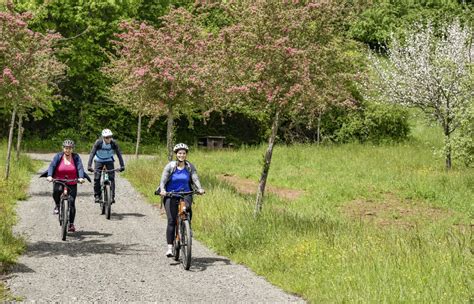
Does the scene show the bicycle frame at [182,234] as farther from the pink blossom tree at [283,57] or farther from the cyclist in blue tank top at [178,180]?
the pink blossom tree at [283,57]

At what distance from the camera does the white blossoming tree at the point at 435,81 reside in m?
25.8

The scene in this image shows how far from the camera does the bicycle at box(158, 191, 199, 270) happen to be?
32.4 feet

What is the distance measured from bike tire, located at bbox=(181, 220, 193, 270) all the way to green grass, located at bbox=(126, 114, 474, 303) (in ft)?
3.35

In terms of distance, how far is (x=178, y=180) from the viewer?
33.9ft

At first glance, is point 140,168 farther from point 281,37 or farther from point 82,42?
point 82,42

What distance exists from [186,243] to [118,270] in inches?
43.4

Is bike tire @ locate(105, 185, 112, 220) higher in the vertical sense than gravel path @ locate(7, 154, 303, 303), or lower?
higher

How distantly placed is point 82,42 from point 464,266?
29.7 m

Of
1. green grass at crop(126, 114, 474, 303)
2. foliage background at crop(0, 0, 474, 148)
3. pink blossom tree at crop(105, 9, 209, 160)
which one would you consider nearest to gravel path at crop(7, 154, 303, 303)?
green grass at crop(126, 114, 474, 303)

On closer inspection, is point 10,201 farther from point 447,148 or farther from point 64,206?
point 447,148

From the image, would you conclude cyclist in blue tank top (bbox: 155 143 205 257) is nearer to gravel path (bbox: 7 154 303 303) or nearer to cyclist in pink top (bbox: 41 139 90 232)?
gravel path (bbox: 7 154 303 303)

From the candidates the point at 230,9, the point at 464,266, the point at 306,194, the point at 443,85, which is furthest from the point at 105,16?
the point at 464,266

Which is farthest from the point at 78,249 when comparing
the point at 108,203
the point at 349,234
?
the point at 349,234

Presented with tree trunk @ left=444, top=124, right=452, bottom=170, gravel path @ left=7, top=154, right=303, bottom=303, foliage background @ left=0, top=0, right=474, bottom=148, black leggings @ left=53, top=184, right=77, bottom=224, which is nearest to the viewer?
gravel path @ left=7, top=154, right=303, bottom=303
